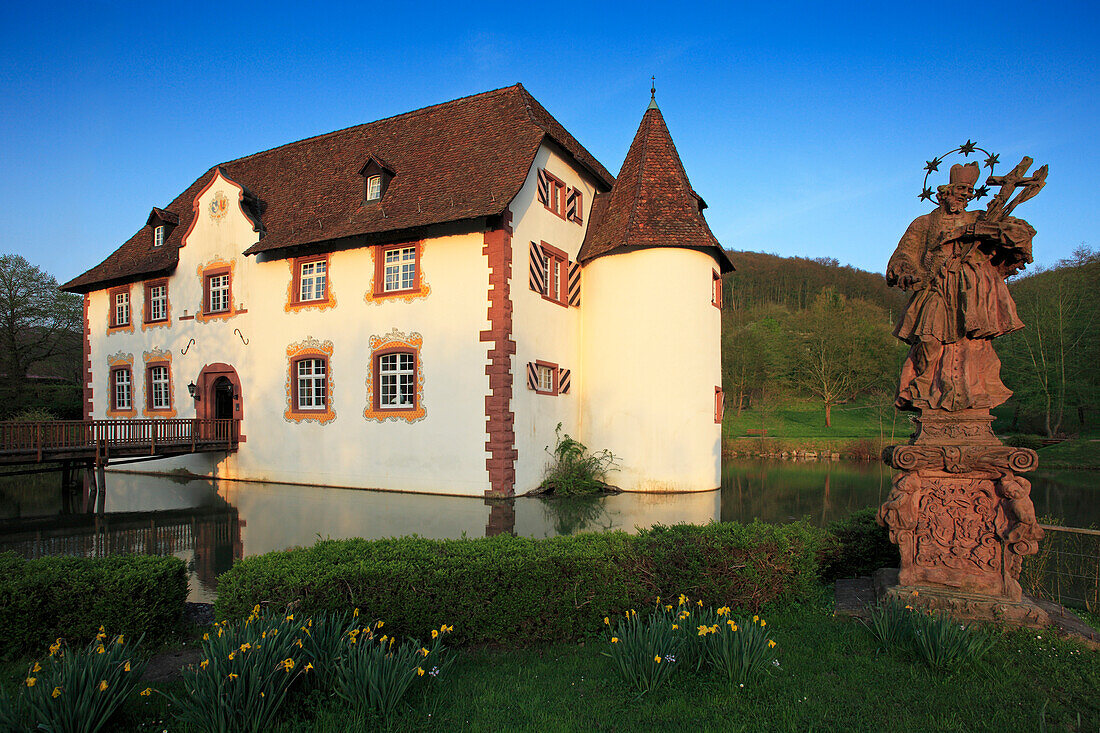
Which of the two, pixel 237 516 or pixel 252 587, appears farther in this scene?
pixel 237 516

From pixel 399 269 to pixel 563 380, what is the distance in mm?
5299

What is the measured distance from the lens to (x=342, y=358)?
17312 millimetres

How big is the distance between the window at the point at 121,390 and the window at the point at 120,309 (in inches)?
64.0

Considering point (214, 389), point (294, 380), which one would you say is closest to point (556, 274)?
point (294, 380)

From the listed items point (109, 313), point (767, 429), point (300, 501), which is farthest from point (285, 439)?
point (767, 429)

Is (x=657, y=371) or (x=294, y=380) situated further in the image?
(x=294, y=380)

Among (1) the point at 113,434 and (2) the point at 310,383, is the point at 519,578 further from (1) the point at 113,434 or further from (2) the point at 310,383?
(1) the point at 113,434

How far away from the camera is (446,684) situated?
4.11 m

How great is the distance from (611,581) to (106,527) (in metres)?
11.1

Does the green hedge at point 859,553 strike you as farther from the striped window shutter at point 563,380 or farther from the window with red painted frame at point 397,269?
the window with red painted frame at point 397,269

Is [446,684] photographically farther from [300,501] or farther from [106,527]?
[300,501]

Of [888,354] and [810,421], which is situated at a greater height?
[888,354]

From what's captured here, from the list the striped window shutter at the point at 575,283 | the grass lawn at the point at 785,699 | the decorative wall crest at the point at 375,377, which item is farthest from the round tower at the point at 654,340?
the grass lawn at the point at 785,699

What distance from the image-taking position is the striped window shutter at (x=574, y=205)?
18.4 metres
